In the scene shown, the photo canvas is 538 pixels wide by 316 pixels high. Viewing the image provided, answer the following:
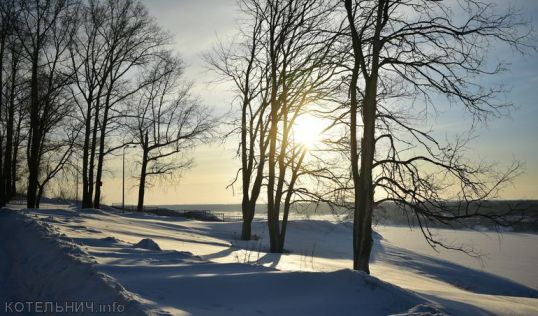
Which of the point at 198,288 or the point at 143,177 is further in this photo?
the point at 143,177

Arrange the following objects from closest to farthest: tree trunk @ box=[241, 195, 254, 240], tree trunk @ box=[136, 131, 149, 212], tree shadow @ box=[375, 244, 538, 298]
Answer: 1. tree shadow @ box=[375, 244, 538, 298]
2. tree trunk @ box=[241, 195, 254, 240]
3. tree trunk @ box=[136, 131, 149, 212]

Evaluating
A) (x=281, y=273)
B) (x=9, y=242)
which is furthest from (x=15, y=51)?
(x=281, y=273)

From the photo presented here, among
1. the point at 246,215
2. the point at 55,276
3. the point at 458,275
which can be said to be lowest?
the point at 458,275

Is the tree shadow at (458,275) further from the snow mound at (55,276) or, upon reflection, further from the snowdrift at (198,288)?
the snow mound at (55,276)

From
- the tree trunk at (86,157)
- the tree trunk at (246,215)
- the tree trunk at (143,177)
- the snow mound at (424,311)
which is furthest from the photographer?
the tree trunk at (143,177)

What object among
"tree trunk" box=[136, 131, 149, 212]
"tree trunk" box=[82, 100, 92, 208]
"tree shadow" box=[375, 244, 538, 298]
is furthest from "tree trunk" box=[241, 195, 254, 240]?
"tree trunk" box=[136, 131, 149, 212]

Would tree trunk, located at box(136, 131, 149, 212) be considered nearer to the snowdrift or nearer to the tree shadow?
the tree shadow

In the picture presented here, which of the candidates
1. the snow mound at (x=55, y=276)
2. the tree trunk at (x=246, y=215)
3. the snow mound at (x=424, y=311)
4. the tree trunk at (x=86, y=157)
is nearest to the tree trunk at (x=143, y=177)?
the tree trunk at (x=86, y=157)

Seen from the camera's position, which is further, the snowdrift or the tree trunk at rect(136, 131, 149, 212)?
the tree trunk at rect(136, 131, 149, 212)

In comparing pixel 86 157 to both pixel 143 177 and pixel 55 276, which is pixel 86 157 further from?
pixel 55 276

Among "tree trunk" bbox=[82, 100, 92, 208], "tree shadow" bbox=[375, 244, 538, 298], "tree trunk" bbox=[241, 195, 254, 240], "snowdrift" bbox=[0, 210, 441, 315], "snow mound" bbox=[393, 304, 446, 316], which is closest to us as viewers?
"snow mound" bbox=[393, 304, 446, 316]

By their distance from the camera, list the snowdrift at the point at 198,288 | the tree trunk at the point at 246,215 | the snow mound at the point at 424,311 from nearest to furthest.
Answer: the snow mound at the point at 424,311 → the snowdrift at the point at 198,288 → the tree trunk at the point at 246,215

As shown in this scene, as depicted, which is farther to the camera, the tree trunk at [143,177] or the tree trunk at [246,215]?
the tree trunk at [143,177]

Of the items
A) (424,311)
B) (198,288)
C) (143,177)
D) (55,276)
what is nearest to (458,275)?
(424,311)
